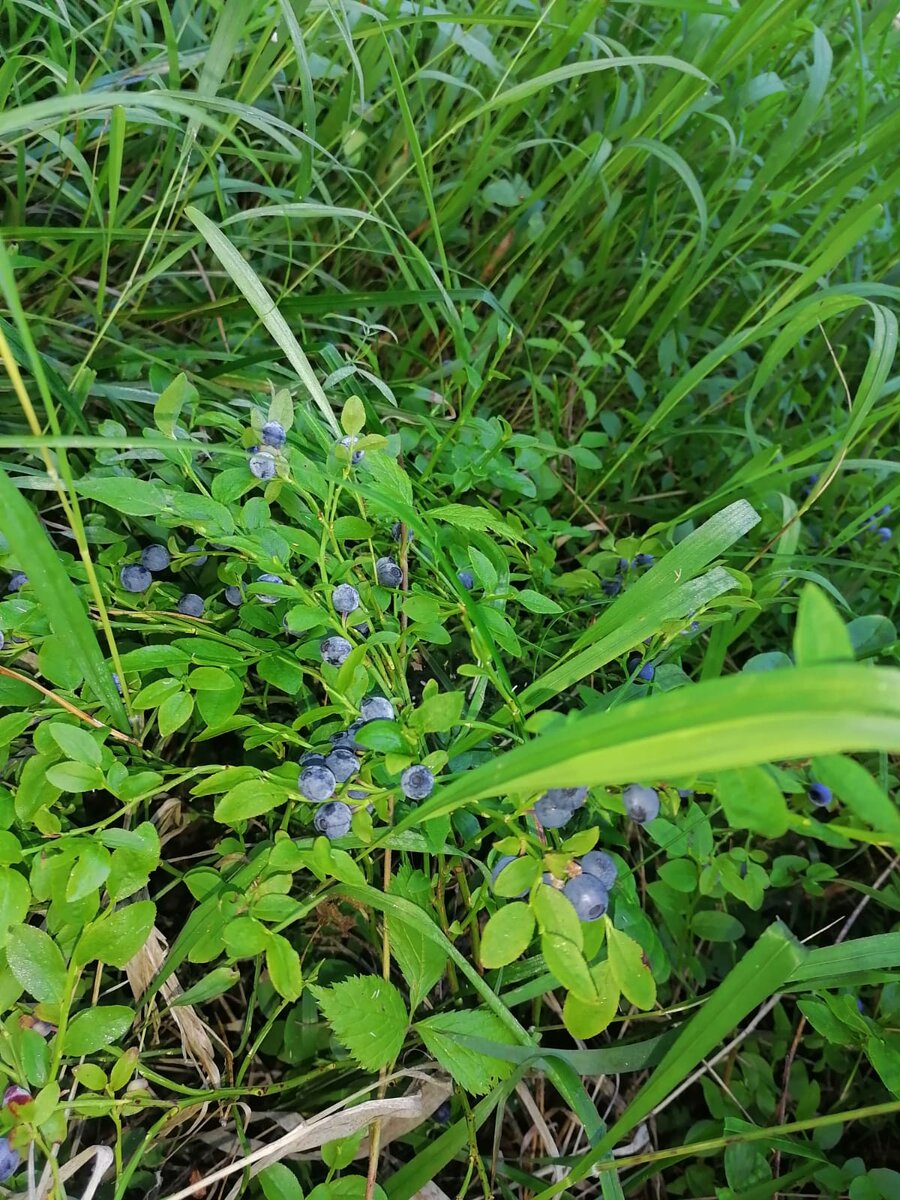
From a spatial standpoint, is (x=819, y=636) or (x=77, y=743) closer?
(x=819, y=636)

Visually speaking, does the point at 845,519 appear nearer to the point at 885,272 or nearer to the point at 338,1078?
the point at 885,272

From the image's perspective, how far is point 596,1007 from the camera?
521mm

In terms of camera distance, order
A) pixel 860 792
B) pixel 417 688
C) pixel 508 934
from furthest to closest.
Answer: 1. pixel 417 688
2. pixel 508 934
3. pixel 860 792

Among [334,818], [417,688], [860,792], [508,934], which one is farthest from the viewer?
[417,688]

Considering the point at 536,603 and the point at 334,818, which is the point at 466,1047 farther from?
the point at 536,603

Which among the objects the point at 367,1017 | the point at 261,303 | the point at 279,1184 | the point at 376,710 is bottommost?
the point at 279,1184

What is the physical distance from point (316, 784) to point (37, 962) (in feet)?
0.82

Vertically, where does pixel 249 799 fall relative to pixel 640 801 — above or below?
below

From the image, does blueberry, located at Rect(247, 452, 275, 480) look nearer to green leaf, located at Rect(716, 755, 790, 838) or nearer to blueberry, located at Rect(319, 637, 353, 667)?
blueberry, located at Rect(319, 637, 353, 667)

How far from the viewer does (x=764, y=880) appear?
2.69ft

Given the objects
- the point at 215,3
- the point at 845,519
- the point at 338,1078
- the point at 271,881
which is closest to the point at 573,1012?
the point at 271,881

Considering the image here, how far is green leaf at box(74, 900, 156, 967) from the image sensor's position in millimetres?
596

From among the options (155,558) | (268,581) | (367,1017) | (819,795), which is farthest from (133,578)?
(819,795)

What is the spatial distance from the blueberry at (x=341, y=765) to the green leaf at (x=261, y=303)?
310 mm
